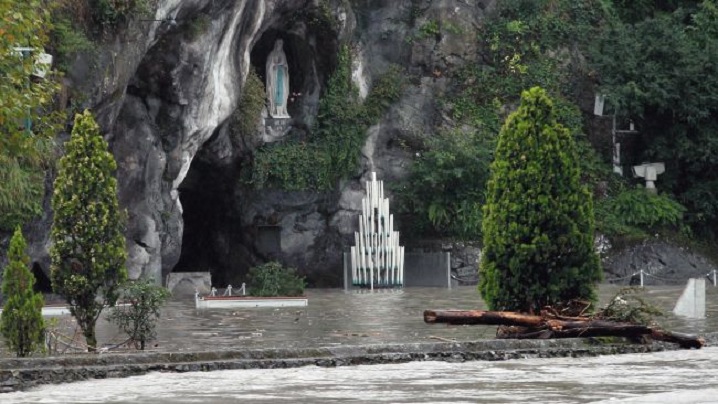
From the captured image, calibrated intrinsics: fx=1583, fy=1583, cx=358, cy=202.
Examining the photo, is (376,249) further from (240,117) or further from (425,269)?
(240,117)

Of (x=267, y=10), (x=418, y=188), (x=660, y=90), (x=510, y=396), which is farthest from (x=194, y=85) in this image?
(x=510, y=396)

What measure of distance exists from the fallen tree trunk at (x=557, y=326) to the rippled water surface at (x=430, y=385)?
1609 millimetres

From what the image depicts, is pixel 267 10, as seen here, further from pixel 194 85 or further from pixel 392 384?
pixel 392 384

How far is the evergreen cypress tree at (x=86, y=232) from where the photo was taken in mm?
20469

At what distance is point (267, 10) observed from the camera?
40.3 meters

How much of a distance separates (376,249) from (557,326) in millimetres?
23849

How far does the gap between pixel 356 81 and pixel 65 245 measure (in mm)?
25672

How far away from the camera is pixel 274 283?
119 ft

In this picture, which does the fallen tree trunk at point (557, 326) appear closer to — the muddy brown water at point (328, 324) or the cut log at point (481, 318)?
the cut log at point (481, 318)

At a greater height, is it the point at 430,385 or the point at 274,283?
the point at 274,283

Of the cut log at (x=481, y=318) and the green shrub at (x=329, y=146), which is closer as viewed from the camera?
the cut log at (x=481, y=318)

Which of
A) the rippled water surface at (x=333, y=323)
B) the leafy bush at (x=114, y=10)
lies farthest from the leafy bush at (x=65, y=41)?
the rippled water surface at (x=333, y=323)

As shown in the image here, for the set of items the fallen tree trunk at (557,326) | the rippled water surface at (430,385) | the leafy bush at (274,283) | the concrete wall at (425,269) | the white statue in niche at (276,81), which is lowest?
the rippled water surface at (430,385)

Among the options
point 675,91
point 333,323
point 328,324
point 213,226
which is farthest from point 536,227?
point 675,91
